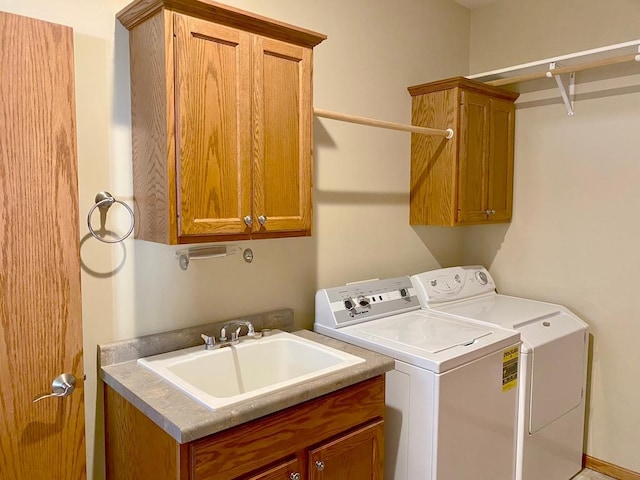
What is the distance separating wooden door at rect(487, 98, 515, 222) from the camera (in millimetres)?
2848

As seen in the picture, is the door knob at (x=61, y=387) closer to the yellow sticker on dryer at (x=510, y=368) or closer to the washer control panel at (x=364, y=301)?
the washer control panel at (x=364, y=301)

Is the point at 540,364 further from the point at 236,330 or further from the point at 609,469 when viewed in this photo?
the point at 236,330

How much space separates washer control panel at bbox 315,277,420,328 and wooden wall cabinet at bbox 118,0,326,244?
0.55 m

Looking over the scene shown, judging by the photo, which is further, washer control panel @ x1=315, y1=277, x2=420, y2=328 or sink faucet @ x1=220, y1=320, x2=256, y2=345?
washer control panel @ x1=315, y1=277, x2=420, y2=328

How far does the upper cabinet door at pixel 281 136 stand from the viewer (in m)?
1.73

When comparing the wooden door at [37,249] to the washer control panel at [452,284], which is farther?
the washer control panel at [452,284]

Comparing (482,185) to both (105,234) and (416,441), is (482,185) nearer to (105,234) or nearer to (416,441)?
(416,441)

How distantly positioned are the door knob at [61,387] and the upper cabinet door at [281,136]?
0.77 m

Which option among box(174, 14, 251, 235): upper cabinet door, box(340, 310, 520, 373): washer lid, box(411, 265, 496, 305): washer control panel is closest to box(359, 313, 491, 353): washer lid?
box(340, 310, 520, 373): washer lid

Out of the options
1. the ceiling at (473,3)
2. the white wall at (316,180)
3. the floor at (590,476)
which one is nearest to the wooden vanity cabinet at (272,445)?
the white wall at (316,180)

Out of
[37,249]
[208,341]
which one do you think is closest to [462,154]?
[208,341]

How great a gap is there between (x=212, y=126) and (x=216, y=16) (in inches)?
14.2

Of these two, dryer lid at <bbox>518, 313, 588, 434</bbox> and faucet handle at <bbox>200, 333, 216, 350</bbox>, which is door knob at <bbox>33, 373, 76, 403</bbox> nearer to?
faucet handle at <bbox>200, 333, 216, 350</bbox>

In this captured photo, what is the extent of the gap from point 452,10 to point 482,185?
117 centimetres
